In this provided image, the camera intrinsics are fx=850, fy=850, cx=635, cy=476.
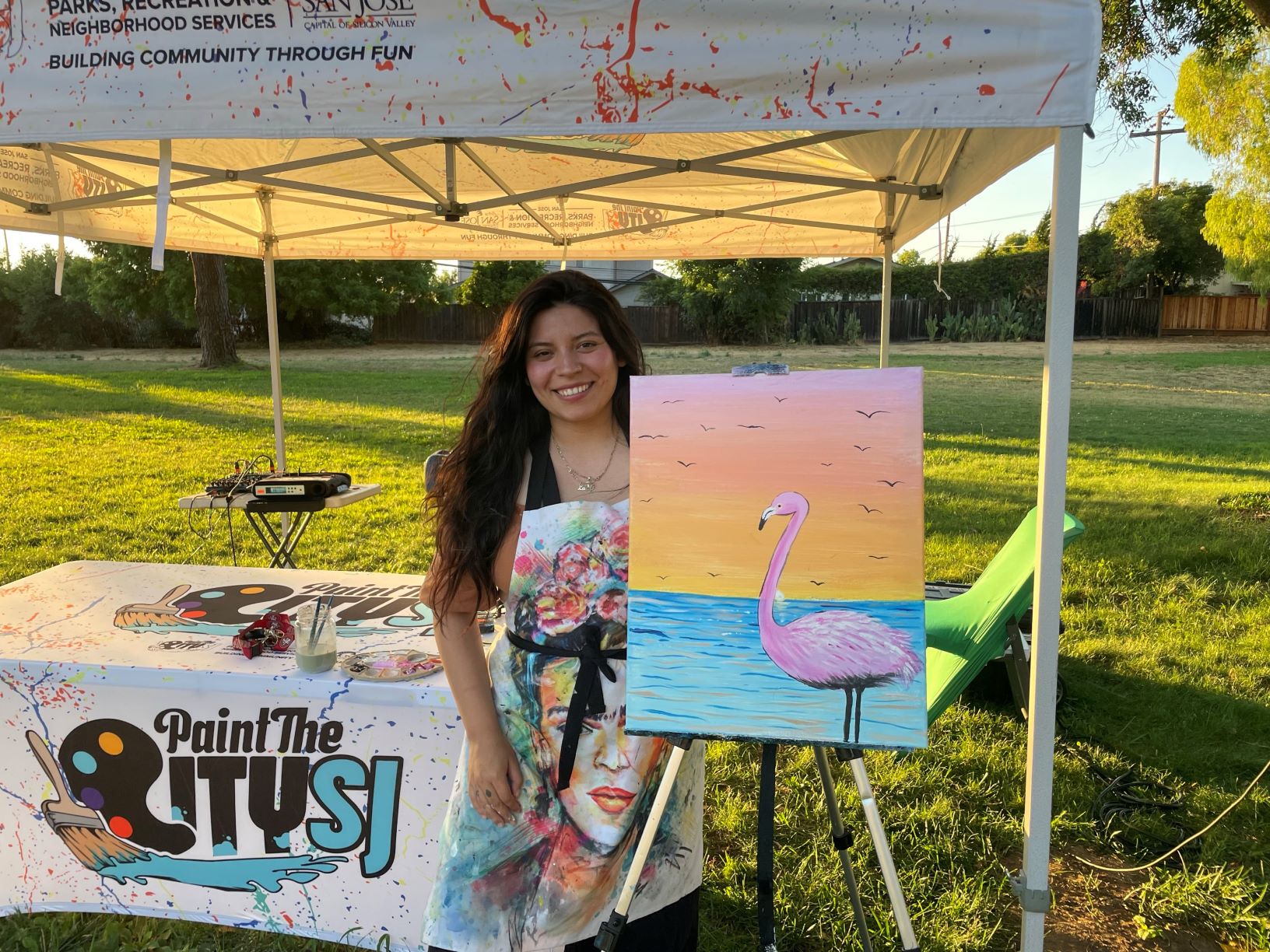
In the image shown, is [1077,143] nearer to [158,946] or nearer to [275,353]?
[158,946]

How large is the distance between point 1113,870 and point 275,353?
4.60 m

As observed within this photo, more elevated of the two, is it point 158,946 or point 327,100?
point 327,100

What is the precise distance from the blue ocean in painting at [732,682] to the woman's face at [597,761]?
0.11m

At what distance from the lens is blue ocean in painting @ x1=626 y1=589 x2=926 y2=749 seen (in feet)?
4.55

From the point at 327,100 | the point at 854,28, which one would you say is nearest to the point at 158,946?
the point at 327,100

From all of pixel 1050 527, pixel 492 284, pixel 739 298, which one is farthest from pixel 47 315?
pixel 1050 527

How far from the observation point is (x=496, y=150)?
11.6ft

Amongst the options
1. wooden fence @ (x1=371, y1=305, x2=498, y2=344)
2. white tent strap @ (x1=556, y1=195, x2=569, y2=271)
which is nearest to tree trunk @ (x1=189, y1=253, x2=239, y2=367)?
wooden fence @ (x1=371, y1=305, x2=498, y2=344)

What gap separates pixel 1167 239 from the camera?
83.3 ft

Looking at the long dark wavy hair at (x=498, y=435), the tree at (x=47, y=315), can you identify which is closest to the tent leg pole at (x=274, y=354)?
the long dark wavy hair at (x=498, y=435)

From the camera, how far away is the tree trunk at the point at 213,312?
50.7ft

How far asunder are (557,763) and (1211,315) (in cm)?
3020

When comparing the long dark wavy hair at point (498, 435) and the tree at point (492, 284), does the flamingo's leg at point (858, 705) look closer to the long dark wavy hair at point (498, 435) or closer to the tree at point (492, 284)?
the long dark wavy hair at point (498, 435)

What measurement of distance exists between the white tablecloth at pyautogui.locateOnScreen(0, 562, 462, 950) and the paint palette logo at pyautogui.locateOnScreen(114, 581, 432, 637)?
0.21 meters
